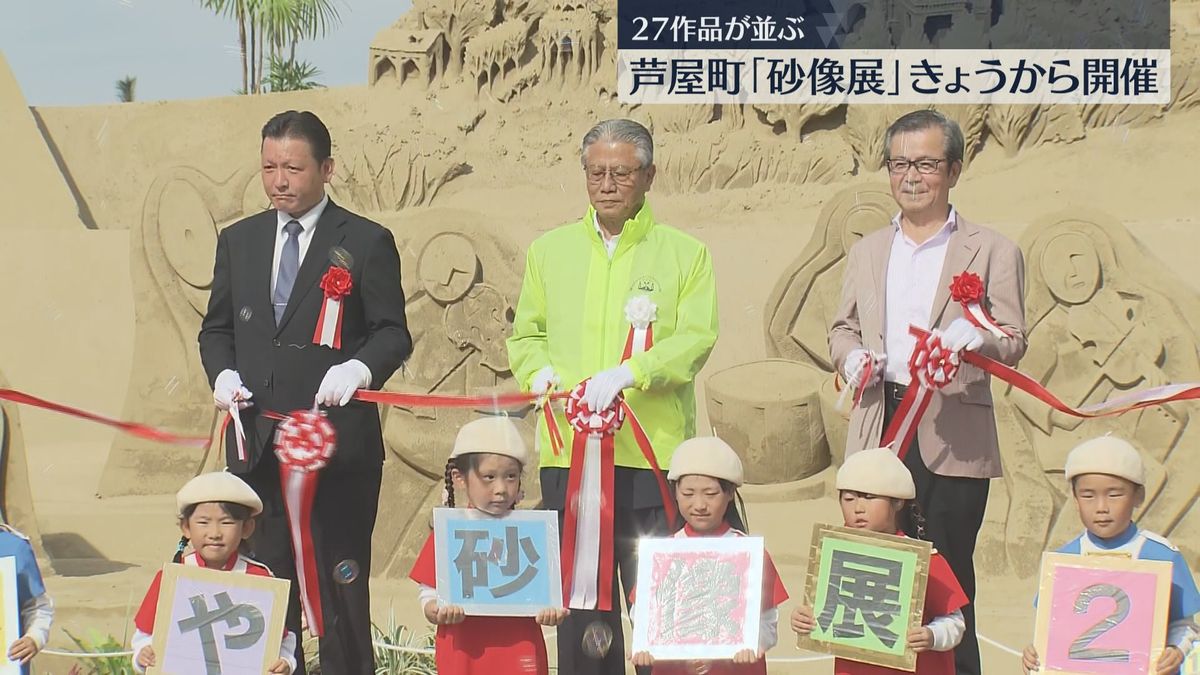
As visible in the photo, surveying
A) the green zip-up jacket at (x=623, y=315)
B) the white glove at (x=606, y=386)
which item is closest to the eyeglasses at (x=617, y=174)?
the green zip-up jacket at (x=623, y=315)

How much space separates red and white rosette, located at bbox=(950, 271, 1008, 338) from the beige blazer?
0.11 feet

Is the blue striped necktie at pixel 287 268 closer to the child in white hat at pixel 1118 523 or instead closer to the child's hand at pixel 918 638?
the child's hand at pixel 918 638

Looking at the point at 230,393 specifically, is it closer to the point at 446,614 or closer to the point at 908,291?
the point at 446,614

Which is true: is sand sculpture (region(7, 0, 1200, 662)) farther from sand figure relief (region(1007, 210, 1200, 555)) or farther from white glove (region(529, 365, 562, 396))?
white glove (region(529, 365, 562, 396))

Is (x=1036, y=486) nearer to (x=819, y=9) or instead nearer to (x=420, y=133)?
(x=819, y=9)

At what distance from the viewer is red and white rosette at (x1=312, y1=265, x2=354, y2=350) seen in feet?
16.1

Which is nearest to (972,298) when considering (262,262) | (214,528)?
(262,262)

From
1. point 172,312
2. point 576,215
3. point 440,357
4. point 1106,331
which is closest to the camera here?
point 1106,331

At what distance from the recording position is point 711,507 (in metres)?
4.61

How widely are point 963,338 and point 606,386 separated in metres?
0.93

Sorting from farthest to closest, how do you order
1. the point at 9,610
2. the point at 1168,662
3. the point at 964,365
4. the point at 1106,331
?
1. the point at 1106,331
2. the point at 964,365
3. the point at 9,610
4. the point at 1168,662

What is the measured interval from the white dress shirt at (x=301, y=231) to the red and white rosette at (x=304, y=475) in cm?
40

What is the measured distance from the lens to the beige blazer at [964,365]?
15.9ft
